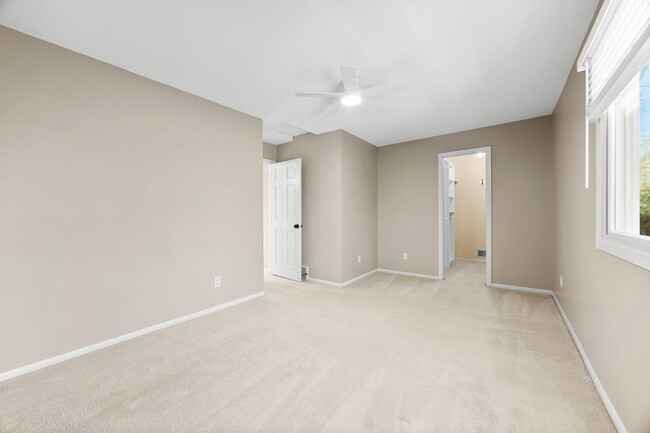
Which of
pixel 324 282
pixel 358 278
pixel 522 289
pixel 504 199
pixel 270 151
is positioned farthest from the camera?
pixel 270 151

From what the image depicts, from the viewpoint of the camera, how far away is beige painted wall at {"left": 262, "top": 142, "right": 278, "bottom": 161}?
4637 millimetres

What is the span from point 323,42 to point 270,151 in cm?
296

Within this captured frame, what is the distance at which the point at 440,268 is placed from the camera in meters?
4.33

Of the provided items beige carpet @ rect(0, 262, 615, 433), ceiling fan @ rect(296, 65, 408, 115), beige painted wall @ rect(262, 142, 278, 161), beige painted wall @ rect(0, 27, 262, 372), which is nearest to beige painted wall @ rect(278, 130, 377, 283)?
beige painted wall @ rect(262, 142, 278, 161)

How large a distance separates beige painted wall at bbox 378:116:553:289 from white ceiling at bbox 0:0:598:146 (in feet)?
2.57

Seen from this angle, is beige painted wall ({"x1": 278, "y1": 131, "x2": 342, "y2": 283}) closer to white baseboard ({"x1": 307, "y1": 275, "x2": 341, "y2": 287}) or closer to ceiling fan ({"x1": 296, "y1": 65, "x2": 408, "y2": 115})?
white baseboard ({"x1": 307, "y1": 275, "x2": 341, "y2": 287})

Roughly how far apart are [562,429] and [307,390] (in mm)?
1347

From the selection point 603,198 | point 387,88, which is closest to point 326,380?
point 603,198

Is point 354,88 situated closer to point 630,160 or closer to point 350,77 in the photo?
point 350,77

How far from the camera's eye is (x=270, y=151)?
475 cm

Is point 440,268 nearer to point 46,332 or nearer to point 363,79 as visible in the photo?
point 363,79

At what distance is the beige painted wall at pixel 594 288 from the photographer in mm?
1159

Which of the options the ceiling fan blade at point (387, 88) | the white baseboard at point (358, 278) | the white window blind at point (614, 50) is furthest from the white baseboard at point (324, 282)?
the white window blind at point (614, 50)

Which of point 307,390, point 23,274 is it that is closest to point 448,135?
point 307,390
